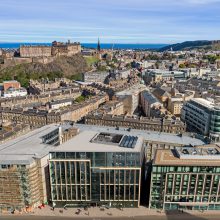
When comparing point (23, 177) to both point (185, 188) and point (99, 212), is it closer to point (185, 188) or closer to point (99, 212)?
point (99, 212)

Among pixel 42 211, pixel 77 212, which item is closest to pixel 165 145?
pixel 77 212

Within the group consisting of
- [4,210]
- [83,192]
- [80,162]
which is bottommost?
[4,210]

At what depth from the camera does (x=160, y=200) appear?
287 ft

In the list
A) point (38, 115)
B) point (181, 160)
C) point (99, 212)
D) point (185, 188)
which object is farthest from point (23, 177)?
point (38, 115)

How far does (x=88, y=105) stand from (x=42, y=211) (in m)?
106

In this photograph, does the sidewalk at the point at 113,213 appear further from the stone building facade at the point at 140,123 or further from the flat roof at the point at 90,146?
the stone building facade at the point at 140,123

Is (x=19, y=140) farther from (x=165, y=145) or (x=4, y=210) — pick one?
(x=165, y=145)

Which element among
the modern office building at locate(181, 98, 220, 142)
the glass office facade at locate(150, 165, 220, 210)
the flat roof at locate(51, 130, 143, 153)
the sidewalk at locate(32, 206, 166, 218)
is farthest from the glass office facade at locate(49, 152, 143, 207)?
the modern office building at locate(181, 98, 220, 142)

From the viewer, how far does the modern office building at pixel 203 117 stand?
135375 mm

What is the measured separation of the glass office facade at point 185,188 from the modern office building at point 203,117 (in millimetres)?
47428

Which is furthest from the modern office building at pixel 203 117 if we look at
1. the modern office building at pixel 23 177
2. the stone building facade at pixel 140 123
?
the modern office building at pixel 23 177

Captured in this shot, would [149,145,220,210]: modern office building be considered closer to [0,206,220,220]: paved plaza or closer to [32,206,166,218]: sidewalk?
[0,206,220,220]: paved plaza

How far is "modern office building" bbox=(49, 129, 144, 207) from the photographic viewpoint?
83.9 meters

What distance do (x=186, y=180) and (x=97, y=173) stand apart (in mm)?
27753
